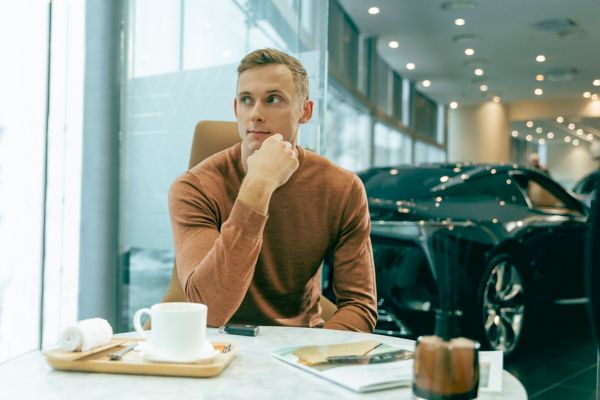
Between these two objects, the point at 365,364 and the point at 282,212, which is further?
the point at 282,212

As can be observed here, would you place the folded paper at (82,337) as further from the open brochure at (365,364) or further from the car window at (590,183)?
the car window at (590,183)

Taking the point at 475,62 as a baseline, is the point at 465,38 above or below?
below

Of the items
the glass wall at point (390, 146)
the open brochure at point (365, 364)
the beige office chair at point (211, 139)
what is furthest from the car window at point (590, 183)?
the glass wall at point (390, 146)

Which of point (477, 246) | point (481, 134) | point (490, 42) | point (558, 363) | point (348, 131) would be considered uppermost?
point (490, 42)

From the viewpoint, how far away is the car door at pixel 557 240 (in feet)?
12.7

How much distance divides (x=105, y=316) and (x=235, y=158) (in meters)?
1.67

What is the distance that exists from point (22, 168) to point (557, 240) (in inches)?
128

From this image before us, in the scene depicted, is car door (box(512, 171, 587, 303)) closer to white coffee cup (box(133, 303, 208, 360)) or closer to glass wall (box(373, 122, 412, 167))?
white coffee cup (box(133, 303, 208, 360))

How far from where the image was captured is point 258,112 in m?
1.73

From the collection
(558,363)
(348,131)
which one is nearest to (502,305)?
(558,363)

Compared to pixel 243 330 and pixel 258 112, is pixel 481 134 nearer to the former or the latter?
pixel 258 112

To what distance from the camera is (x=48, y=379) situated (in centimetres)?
93

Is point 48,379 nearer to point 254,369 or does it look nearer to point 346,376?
point 254,369

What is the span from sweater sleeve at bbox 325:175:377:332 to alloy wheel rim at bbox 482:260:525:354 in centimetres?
184
